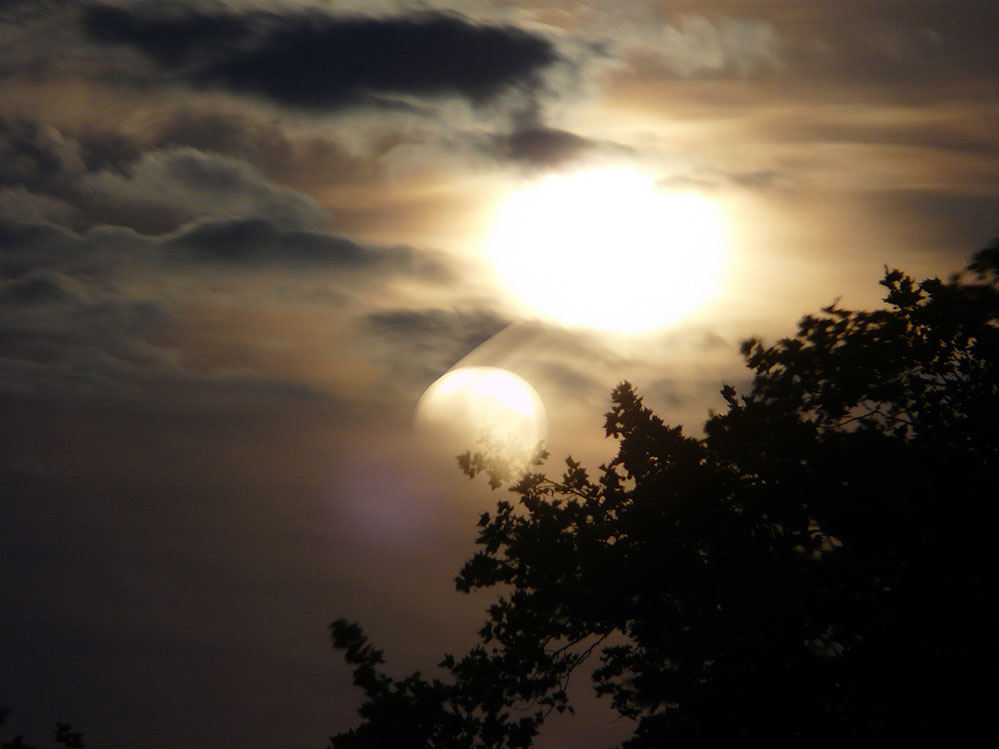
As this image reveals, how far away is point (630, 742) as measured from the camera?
1758 centimetres

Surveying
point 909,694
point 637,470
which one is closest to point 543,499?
point 637,470

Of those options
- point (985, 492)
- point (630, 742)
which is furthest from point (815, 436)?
point (630, 742)

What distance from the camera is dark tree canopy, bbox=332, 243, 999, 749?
15.4m

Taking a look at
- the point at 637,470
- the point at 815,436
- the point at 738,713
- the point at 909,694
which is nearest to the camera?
the point at 909,694

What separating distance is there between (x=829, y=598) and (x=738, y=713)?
2323 millimetres

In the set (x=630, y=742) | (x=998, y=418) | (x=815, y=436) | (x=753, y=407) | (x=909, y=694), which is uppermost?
(x=753, y=407)

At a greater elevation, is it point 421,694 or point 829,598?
point 421,694

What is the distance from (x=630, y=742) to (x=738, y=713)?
2.44 m

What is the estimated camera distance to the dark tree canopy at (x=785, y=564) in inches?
606

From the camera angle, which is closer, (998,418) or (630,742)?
(998,418)

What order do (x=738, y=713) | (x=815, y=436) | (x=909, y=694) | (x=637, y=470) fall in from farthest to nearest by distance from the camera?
(x=637, y=470) < (x=815, y=436) < (x=738, y=713) < (x=909, y=694)

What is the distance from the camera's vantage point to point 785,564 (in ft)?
52.4

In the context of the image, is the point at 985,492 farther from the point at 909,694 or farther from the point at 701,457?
the point at 701,457

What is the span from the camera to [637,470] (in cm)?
1895
